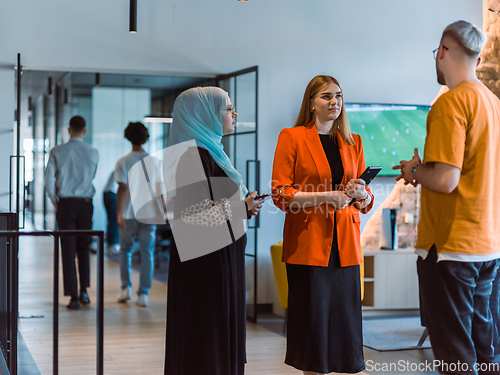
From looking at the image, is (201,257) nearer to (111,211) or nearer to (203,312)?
(203,312)

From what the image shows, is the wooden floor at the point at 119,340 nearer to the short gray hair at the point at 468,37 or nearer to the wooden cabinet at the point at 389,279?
the wooden cabinet at the point at 389,279

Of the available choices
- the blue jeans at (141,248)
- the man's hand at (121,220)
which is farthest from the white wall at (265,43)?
the man's hand at (121,220)

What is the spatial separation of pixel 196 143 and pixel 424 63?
4.25 m

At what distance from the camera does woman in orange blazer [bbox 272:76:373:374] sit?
8.77ft

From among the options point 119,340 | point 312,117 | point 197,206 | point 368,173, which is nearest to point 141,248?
point 119,340

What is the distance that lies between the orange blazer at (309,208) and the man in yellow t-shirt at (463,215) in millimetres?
751

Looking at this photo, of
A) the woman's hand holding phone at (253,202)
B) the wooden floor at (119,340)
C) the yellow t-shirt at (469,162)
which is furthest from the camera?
the wooden floor at (119,340)

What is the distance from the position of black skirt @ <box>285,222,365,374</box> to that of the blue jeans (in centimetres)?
322

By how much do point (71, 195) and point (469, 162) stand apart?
4.43 metres

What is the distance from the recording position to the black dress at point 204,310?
2502 millimetres

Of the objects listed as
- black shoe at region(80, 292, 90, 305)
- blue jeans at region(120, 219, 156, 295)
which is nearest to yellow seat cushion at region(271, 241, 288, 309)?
blue jeans at region(120, 219, 156, 295)

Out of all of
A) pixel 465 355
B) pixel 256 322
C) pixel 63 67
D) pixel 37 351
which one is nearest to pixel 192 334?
pixel 465 355

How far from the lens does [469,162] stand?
1939 mm

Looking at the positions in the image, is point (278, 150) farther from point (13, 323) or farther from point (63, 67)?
point (63, 67)
